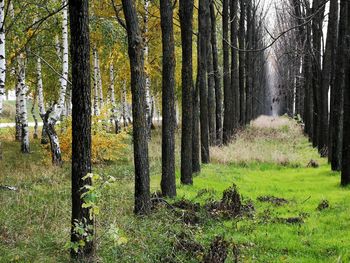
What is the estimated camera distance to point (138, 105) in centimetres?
758

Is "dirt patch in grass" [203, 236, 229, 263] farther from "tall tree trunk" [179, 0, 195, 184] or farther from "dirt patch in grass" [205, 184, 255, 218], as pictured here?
"tall tree trunk" [179, 0, 195, 184]

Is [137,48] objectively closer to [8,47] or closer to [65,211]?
[65,211]

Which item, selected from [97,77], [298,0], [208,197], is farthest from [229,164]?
[97,77]

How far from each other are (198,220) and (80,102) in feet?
10.6

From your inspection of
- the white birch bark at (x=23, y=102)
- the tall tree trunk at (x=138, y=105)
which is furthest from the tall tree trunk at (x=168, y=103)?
the white birch bark at (x=23, y=102)

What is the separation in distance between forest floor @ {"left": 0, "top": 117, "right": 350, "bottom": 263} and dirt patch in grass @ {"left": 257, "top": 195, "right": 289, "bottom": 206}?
0.07ft

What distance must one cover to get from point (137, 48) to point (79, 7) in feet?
7.96

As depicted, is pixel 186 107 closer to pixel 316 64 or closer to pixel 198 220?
pixel 198 220

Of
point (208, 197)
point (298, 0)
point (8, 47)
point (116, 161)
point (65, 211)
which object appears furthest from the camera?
point (298, 0)

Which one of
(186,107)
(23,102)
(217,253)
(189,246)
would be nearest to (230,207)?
(189,246)

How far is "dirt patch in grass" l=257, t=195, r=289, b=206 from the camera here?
876cm

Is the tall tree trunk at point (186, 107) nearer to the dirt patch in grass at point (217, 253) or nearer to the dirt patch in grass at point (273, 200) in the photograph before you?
the dirt patch in grass at point (273, 200)

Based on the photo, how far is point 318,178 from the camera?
1166cm

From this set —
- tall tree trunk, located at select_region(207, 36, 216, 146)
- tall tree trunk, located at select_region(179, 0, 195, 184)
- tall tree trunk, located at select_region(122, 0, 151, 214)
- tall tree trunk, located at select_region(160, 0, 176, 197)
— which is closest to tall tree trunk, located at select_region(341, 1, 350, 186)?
tall tree trunk, located at select_region(179, 0, 195, 184)
